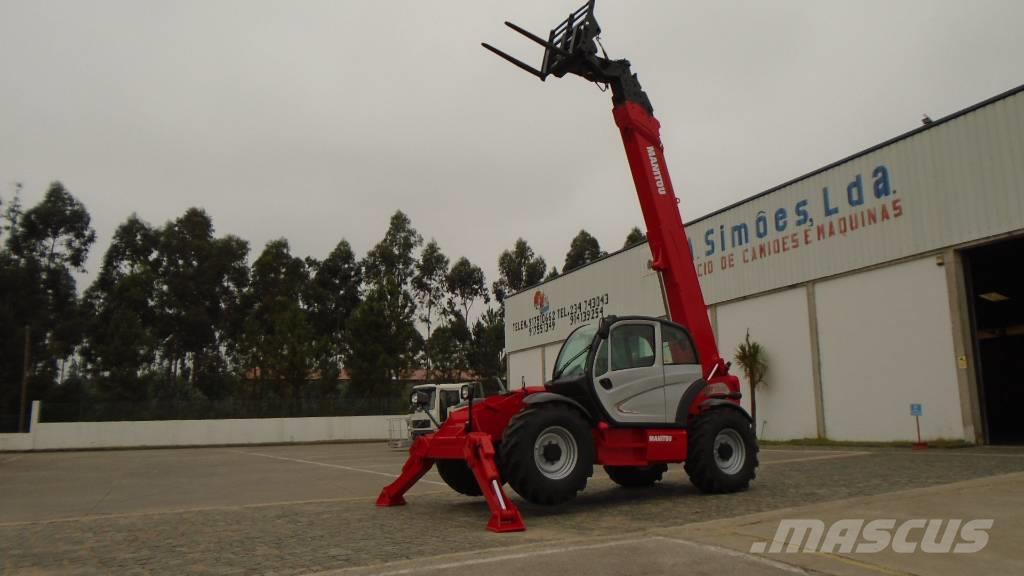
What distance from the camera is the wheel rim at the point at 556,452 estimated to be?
26.5 feet

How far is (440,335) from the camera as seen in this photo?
5966cm

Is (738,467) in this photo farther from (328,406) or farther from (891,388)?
(328,406)

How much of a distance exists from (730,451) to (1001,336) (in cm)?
2517

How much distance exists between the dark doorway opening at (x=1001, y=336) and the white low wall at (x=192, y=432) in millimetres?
30976

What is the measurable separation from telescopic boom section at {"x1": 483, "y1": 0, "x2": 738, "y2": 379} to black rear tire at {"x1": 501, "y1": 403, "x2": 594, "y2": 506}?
9.23 ft

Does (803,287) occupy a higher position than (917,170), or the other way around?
(917,170)

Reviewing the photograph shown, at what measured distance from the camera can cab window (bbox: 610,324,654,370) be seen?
9.08 metres

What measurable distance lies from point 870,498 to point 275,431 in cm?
3829

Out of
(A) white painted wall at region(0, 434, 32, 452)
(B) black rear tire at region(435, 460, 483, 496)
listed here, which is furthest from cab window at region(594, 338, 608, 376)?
(A) white painted wall at region(0, 434, 32, 452)

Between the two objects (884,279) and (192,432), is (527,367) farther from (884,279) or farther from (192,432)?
(884,279)

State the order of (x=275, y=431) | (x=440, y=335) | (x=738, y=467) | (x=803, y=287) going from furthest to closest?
(x=440, y=335) < (x=275, y=431) < (x=803, y=287) < (x=738, y=467)

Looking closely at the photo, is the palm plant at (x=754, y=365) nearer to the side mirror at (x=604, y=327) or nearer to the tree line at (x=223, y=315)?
the side mirror at (x=604, y=327)

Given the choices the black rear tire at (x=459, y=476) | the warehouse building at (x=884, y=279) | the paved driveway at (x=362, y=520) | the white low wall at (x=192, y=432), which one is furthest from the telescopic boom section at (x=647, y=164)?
the white low wall at (x=192, y=432)

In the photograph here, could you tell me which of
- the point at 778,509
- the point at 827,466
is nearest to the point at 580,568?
the point at 778,509
